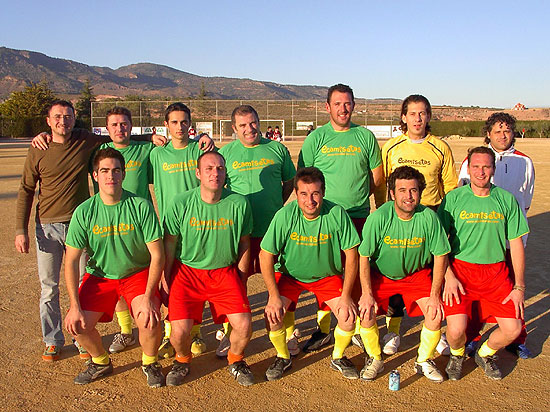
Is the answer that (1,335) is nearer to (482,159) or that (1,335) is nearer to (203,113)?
(482,159)

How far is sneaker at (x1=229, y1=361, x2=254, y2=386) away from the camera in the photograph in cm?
399

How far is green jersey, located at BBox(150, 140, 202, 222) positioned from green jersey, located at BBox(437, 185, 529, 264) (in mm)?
2384

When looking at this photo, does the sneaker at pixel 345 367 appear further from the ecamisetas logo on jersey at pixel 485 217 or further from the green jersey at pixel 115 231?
the green jersey at pixel 115 231

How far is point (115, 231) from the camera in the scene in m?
4.05

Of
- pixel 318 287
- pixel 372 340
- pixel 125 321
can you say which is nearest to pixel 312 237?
pixel 318 287

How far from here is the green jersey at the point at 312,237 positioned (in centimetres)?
413

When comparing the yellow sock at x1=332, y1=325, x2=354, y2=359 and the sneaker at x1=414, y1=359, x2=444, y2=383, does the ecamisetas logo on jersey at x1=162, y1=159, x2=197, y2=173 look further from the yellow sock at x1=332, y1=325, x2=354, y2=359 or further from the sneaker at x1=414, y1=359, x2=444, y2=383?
the sneaker at x1=414, y1=359, x2=444, y2=383

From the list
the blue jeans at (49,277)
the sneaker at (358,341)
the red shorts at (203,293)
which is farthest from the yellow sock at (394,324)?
the blue jeans at (49,277)

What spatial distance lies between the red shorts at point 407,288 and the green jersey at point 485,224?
1.28 feet

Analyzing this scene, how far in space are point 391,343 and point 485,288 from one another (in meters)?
0.98

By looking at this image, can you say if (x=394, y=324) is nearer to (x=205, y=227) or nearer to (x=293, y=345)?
(x=293, y=345)

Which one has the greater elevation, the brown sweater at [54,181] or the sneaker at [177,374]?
the brown sweater at [54,181]

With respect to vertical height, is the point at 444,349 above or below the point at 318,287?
below

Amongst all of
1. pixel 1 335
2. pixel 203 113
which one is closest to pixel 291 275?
pixel 1 335
